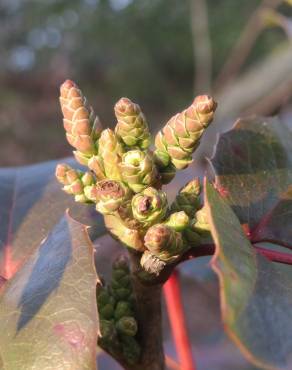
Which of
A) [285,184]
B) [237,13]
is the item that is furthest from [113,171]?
[237,13]

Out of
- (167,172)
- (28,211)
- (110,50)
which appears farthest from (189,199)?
(110,50)

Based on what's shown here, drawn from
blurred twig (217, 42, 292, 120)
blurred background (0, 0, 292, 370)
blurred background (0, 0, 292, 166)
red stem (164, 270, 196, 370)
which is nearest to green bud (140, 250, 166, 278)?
red stem (164, 270, 196, 370)

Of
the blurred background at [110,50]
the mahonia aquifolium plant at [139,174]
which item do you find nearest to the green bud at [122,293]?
the mahonia aquifolium plant at [139,174]

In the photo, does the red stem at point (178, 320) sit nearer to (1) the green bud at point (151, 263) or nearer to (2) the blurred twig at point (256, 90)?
(1) the green bud at point (151, 263)

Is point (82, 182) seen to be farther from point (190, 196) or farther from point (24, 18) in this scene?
point (24, 18)

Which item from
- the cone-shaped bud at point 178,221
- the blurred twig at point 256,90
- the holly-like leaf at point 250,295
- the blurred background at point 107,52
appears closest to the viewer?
the holly-like leaf at point 250,295

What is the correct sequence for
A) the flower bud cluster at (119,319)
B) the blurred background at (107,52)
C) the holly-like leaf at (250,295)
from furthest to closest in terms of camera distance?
the blurred background at (107,52) → the flower bud cluster at (119,319) → the holly-like leaf at (250,295)
